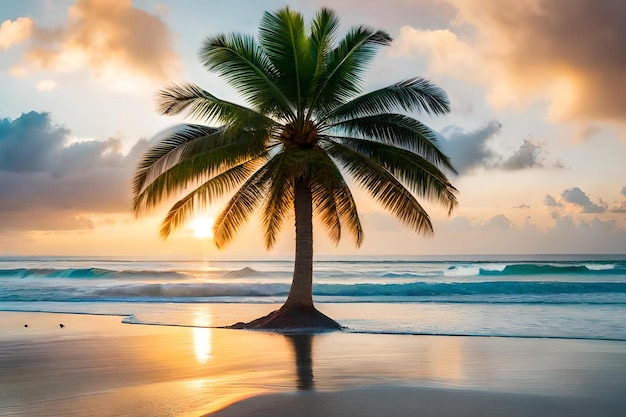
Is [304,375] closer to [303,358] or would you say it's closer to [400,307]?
[303,358]

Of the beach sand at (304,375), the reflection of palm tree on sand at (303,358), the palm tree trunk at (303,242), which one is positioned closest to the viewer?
the beach sand at (304,375)

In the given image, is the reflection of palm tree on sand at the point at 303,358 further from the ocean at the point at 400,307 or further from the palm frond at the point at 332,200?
the palm frond at the point at 332,200

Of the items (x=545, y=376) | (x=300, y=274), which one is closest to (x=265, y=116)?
(x=300, y=274)

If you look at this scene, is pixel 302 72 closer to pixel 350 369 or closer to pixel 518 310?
pixel 350 369

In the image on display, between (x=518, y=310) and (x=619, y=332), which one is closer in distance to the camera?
(x=619, y=332)

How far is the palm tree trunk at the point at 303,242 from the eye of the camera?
16.8 meters

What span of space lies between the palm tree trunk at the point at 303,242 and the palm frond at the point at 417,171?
2.03 m

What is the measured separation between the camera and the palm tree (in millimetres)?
16375

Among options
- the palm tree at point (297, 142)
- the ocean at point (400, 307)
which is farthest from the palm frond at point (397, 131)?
the ocean at point (400, 307)

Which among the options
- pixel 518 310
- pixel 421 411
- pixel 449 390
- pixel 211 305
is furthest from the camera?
pixel 211 305

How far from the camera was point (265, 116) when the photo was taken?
53.9 feet

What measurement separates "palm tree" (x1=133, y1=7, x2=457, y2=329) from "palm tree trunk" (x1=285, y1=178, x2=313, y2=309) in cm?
3

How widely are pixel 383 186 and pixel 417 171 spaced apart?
Answer: 110 centimetres

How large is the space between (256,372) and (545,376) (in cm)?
→ 432
